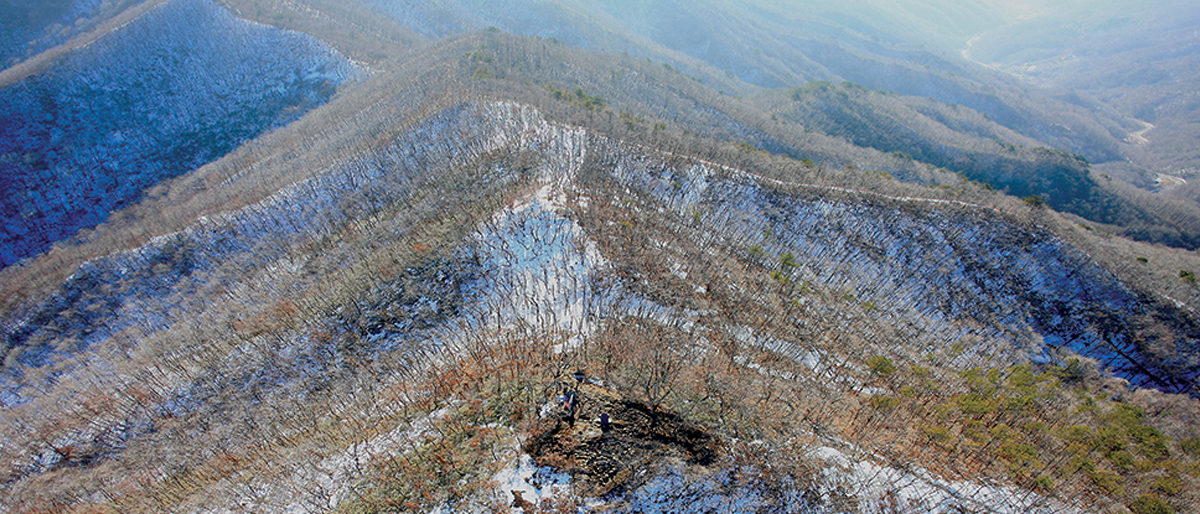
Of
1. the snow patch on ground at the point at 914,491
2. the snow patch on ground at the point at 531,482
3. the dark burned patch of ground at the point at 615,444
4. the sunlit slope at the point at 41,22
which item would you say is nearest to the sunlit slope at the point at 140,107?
the sunlit slope at the point at 41,22

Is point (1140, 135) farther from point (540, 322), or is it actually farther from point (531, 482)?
point (531, 482)

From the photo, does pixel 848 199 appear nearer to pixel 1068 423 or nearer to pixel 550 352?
pixel 1068 423

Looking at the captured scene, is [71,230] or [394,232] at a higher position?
[394,232]

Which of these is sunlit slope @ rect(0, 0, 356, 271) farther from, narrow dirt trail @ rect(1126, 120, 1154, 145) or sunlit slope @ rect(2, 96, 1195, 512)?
narrow dirt trail @ rect(1126, 120, 1154, 145)

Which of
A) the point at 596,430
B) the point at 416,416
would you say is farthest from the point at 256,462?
the point at 596,430

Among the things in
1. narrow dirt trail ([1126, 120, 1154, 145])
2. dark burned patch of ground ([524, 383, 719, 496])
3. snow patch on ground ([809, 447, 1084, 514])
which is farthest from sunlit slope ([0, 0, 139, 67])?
narrow dirt trail ([1126, 120, 1154, 145])

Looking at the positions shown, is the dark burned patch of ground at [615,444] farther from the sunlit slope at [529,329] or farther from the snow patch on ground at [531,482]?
the sunlit slope at [529,329]
